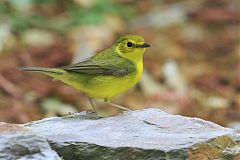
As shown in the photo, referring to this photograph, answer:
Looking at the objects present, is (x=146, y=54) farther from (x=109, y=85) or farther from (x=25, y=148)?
(x=25, y=148)

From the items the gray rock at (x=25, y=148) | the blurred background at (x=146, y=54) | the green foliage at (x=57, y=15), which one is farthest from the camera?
the green foliage at (x=57, y=15)

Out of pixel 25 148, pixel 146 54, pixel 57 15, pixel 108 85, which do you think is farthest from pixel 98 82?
pixel 57 15

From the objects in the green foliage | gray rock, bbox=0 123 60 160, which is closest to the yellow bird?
gray rock, bbox=0 123 60 160

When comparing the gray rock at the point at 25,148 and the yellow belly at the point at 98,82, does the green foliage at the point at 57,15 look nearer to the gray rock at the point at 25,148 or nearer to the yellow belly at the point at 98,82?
the yellow belly at the point at 98,82

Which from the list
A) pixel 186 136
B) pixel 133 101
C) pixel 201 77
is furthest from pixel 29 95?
pixel 186 136

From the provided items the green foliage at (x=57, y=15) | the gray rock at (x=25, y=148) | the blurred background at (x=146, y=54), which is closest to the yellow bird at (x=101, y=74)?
the gray rock at (x=25, y=148)

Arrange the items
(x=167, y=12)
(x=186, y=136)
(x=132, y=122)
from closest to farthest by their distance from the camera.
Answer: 1. (x=186, y=136)
2. (x=132, y=122)
3. (x=167, y=12)

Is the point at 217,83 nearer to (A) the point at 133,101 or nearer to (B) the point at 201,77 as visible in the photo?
(B) the point at 201,77
